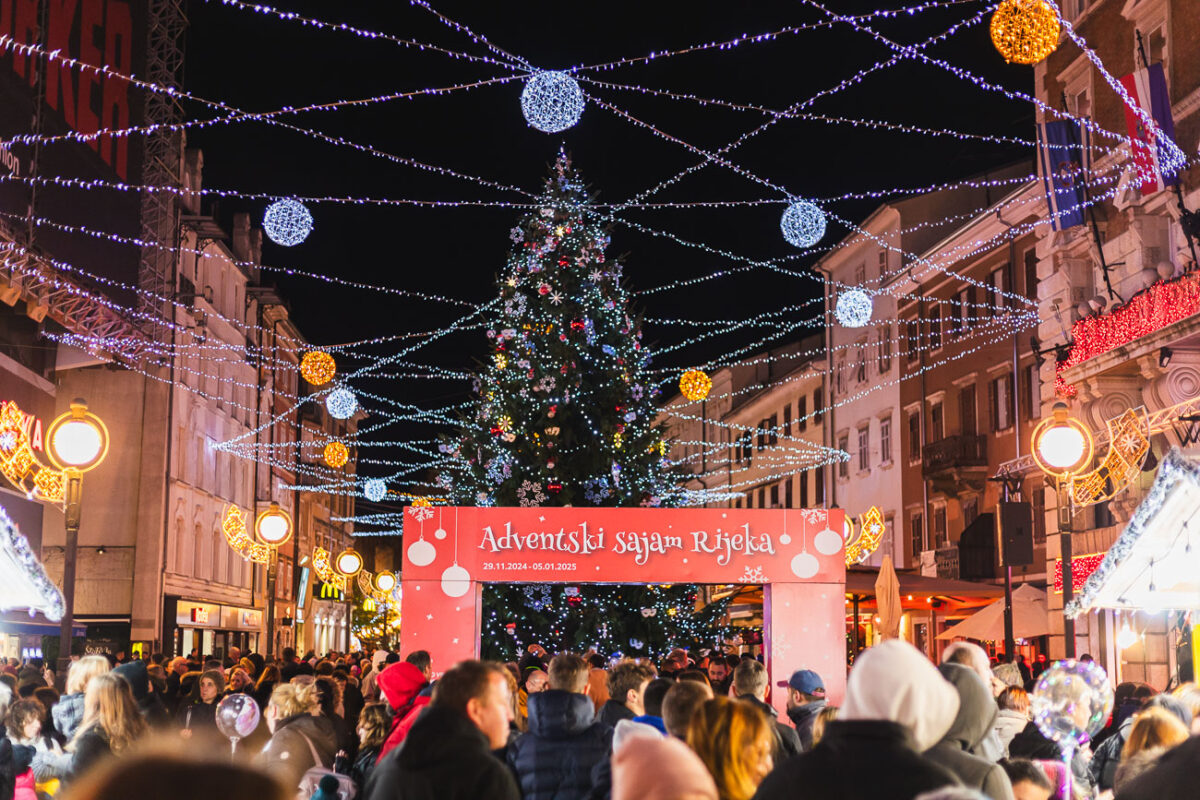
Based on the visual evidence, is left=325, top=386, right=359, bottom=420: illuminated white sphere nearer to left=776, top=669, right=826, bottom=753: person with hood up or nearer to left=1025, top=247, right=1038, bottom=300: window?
left=1025, top=247, right=1038, bottom=300: window

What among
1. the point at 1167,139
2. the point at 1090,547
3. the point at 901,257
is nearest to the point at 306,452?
the point at 901,257

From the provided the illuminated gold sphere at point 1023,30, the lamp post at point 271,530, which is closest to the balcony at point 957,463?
the lamp post at point 271,530

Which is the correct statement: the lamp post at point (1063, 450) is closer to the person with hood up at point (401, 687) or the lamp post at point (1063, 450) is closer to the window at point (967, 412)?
the person with hood up at point (401, 687)

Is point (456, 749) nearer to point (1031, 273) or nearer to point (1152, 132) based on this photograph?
point (1152, 132)

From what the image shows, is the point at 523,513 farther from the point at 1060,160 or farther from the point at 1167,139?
the point at 1060,160

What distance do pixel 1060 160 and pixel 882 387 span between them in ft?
72.6

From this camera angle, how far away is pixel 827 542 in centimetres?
1585

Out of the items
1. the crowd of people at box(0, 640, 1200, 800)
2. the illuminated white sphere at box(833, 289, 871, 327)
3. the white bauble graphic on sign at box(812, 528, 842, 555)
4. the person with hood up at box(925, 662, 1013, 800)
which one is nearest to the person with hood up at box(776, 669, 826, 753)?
the crowd of people at box(0, 640, 1200, 800)

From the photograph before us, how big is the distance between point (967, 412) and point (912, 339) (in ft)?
16.2

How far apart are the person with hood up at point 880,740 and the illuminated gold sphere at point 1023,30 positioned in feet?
39.4

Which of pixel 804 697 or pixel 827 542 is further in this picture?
pixel 827 542

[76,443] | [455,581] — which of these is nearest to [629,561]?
[455,581]

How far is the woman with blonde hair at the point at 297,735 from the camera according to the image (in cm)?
761

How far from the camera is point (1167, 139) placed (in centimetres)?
2123
